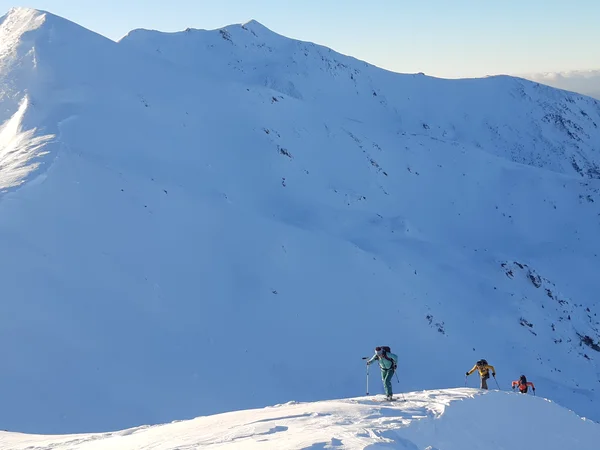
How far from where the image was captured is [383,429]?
899cm

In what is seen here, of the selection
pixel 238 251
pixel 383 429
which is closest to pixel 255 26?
pixel 238 251

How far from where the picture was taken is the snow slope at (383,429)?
875cm

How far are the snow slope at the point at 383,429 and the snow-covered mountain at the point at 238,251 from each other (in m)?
5.75

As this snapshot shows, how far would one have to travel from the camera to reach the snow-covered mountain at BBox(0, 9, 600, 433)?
18781 mm

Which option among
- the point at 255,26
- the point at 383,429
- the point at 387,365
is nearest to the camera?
the point at 383,429

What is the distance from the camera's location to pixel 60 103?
106 ft

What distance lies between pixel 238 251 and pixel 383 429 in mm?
18261

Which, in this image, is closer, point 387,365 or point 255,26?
point 387,365

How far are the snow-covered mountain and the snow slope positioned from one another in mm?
5748

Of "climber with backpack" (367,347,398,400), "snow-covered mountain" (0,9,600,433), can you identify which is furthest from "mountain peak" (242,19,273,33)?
"climber with backpack" (367,347,398,400)

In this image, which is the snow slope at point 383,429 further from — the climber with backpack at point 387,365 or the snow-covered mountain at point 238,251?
the snow-covered mountain at point 238,251

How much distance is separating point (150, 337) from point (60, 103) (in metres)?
18.3

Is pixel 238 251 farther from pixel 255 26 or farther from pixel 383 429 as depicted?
pixel 255 26

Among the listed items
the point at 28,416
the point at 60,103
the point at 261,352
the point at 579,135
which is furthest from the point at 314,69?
the point at 28,416
